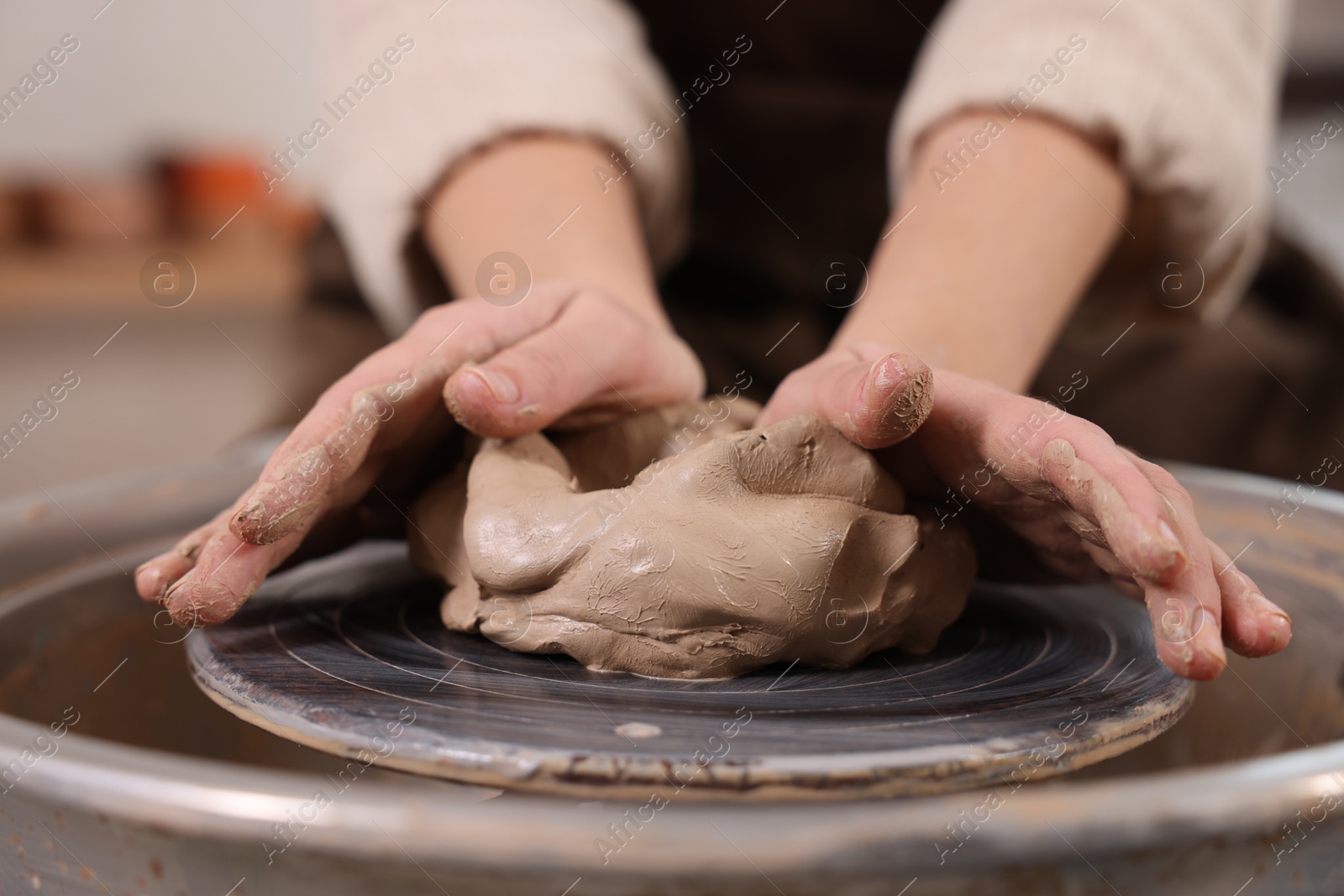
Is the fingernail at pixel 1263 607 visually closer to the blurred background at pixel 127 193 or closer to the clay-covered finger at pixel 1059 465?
the clay-covered finger at pixel 1059 465

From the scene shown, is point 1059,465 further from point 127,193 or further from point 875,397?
point 127,193

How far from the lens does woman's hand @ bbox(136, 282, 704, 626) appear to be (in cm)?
54

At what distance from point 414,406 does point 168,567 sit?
0.56ft

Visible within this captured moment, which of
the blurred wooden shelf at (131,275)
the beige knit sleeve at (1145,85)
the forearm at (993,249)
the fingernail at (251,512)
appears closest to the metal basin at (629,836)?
the fingernail at (251,512)

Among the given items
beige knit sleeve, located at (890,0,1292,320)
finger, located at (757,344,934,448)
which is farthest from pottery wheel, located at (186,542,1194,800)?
beige knit sleeve, located at (890,0,1292,320)

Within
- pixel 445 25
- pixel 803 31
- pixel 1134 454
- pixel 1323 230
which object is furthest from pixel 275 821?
pixel 1323 230

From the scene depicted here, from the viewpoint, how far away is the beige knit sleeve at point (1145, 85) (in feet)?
2.93

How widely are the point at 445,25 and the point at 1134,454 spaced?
835mm

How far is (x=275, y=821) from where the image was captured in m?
0.36

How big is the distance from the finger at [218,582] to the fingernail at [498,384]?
142 millimetres

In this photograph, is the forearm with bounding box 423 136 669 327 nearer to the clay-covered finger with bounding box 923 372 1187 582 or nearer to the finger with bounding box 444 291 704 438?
the finger with bounding box 444 291 704 438

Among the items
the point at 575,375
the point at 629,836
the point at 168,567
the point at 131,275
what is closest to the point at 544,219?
the point at 575,375

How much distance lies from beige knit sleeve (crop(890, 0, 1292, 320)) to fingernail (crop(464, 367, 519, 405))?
54cm

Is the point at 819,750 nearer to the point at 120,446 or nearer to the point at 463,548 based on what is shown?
the point at 463,548
